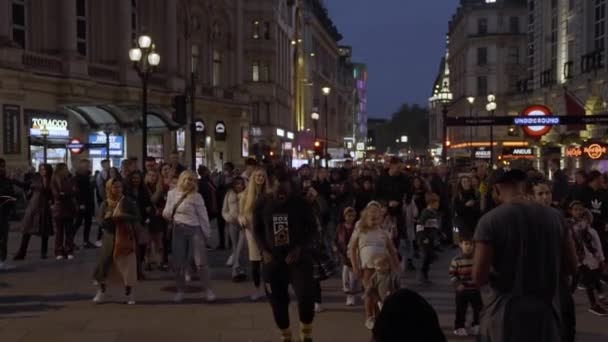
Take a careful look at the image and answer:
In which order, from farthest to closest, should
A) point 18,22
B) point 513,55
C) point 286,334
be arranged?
point 513,55
point 18,22
point 286,334

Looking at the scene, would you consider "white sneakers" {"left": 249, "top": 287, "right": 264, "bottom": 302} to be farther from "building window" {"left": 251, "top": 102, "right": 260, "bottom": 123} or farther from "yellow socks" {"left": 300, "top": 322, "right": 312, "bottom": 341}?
"building window" {"left": 251, "top": 102, "right": 260, "bottom": 123}

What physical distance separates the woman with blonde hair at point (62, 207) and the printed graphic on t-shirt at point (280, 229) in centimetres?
886

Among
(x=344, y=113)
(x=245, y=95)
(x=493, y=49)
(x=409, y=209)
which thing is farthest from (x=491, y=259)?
(x=344, y=113)

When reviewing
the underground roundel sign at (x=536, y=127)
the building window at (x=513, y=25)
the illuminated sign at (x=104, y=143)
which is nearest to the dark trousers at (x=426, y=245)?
the underground roundel sign at (x=536, y=127)

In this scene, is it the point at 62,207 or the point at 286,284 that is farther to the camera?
the point at 62,207

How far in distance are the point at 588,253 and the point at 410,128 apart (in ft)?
499

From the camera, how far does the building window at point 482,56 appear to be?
9331 centimetres

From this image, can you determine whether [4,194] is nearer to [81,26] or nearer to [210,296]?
[210,296]

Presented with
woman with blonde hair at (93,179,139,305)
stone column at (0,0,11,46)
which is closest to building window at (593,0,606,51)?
stone column at (0,0,11,46)

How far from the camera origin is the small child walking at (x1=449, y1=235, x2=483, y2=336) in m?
8.68

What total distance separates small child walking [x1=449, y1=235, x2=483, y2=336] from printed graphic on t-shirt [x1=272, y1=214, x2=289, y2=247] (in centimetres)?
222

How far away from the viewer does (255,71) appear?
61375mm

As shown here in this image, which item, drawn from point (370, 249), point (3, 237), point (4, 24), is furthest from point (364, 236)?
point (4, 24)

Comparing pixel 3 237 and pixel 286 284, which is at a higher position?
pixel 286 284
